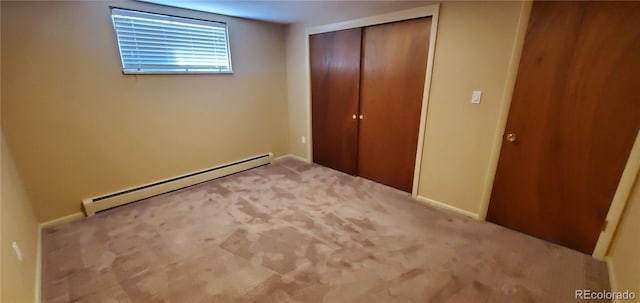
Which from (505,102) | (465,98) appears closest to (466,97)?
(465,98)

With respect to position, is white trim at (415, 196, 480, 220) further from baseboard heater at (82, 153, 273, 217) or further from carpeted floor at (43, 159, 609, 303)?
baseboard heater at (82, 153, 273, 217)

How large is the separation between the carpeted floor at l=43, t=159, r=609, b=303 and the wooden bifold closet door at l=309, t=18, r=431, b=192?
635 mm

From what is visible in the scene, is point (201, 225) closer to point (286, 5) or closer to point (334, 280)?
point (334, 280)

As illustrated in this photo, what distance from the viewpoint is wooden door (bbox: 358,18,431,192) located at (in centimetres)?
267

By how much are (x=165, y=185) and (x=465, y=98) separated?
10.9 feet

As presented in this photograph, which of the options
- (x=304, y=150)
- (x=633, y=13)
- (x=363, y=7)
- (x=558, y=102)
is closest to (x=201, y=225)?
(x=304, y=150)

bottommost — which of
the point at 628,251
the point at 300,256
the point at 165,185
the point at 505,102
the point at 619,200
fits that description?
the point at 300,256

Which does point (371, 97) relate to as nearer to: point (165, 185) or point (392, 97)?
point (392, 97)

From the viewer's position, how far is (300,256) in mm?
2012

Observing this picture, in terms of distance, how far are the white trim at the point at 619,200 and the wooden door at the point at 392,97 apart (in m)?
1.51

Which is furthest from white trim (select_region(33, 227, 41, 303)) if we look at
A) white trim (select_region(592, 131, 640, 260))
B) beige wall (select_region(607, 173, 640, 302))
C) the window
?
white trim (select_region(592, 131, 640, 260))

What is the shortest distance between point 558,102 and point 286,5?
2511mm

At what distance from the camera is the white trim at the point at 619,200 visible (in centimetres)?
175

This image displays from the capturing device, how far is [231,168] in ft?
11.9
